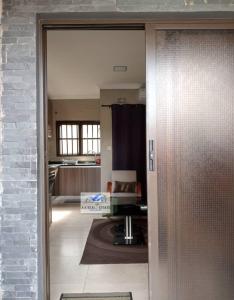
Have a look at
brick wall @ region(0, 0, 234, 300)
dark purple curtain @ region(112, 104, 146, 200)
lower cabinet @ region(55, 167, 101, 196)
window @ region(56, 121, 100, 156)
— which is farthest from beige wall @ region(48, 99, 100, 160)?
brick wall @ region(0, 0, 234, 300)

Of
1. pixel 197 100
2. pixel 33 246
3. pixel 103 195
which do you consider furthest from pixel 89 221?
pixel 197 100

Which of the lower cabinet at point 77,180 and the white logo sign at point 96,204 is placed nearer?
the white logo sign at point 96,204

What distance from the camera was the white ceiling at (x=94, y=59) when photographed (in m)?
3.29

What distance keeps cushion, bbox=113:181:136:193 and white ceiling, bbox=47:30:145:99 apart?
79.4 inches

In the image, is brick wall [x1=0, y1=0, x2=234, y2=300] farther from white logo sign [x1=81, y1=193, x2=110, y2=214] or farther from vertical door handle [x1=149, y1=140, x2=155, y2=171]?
white logo sign [x1=81, y1=193, x2=110, y2=214]

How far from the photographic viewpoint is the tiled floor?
8.44ft

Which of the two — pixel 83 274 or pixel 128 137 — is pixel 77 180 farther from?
pixel 83 274

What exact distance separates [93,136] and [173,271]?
600 centimetres

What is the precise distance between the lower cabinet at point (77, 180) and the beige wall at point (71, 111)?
2.85ft

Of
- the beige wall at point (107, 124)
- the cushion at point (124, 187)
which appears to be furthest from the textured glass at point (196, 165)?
the beige wall at point (107, 124)

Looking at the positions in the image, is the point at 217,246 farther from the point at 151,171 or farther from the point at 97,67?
the point at 97,67

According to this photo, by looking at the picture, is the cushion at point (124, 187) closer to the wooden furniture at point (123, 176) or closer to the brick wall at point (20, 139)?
the wooden furniture at point (123, 176)

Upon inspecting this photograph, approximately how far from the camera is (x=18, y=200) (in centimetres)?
191

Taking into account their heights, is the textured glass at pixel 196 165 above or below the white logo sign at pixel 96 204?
above
